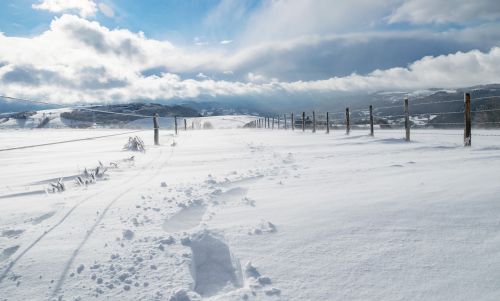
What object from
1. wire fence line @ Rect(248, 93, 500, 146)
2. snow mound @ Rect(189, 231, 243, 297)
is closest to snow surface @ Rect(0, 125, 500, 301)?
snow mound @ Rect(189, 231, 243, 297)

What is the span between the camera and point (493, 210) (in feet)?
6.84

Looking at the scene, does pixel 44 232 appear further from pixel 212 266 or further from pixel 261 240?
pixel 261 240

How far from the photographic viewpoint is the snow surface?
55.5 inches

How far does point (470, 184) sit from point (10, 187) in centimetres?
439

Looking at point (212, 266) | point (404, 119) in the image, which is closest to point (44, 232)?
point (212, 266)

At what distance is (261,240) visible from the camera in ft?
6.02

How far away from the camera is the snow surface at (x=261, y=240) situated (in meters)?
1.41

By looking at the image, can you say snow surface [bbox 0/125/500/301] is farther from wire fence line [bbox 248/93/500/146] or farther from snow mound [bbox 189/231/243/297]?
wire fence line [bbox 248/93/500/146]

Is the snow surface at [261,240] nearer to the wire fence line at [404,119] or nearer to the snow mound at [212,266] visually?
the snow mound at [212,266]

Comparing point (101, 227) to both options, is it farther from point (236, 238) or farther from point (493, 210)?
point (493, 210)

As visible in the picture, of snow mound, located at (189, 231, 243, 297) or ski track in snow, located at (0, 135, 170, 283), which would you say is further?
ski track in snow, located at (0, 135, 170, 283)

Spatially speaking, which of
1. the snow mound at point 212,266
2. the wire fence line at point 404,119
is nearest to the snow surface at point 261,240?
the snow mound at point 212,266

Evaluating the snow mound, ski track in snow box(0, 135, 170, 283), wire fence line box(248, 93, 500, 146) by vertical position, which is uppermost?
wire fence line box(248, 93, 500, 146)

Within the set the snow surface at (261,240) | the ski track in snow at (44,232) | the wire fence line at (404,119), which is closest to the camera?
the snow surface at (261,240)
